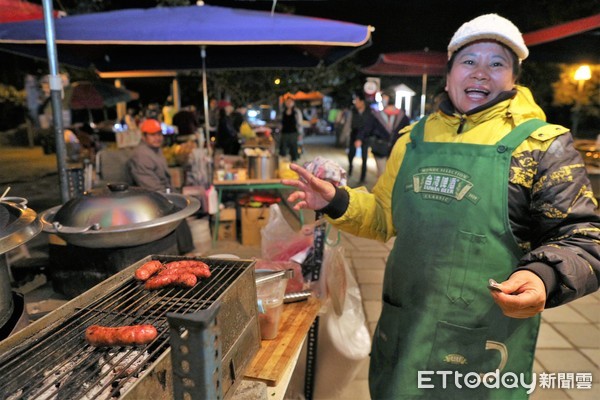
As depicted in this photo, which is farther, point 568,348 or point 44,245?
point 44,245

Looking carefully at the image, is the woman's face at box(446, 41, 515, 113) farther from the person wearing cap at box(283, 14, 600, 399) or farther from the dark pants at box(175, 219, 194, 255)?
the dark pants at box(175, 219, 194, 255)

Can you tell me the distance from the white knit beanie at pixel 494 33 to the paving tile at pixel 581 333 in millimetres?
3342

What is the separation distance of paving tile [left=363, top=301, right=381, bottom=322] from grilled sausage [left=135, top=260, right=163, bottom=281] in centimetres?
279

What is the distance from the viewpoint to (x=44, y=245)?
5.71 meters

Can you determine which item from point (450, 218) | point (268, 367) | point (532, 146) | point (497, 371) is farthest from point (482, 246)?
point (268, 367)

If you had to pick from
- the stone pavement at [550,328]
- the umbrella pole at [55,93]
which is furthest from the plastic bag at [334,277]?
the umbrella pole at [55,93]

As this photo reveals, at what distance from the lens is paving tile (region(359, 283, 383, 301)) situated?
15.1ft

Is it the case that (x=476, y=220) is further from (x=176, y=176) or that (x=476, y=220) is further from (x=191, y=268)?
(x=176, y=176)

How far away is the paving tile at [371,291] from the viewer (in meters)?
4.60

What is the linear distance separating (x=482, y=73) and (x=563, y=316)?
3750mm

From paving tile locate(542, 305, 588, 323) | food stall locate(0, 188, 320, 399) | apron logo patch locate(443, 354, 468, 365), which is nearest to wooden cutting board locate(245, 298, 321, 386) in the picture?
food stall locate(0, 188, 320, 399)

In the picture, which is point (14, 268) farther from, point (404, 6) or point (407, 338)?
point (404, 6)

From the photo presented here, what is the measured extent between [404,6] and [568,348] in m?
23.0

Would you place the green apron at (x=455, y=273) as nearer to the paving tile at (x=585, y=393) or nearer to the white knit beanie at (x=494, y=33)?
the white knit beanie at (x=494, y=33)
